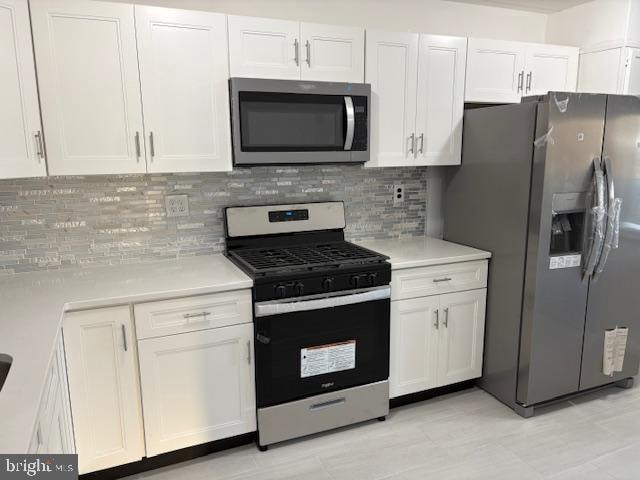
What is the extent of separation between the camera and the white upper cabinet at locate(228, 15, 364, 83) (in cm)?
228

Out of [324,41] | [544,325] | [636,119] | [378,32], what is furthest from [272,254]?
[636,119]

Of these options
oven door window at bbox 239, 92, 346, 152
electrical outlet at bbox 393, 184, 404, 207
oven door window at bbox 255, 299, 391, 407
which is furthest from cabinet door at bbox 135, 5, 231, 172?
electrical outlet at bbox 393, 184, 404, 207

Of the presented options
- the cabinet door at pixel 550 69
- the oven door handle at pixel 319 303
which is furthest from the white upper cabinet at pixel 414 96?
the oven door handle at pixel 319 303

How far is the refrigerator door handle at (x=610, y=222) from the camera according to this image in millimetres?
2504

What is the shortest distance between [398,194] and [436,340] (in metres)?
0.97

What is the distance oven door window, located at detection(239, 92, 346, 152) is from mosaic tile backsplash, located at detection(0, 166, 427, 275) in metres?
0.39

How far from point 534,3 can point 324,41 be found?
1583 mm

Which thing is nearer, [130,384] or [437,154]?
[130,384]

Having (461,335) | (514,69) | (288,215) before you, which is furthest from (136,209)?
(514,69)

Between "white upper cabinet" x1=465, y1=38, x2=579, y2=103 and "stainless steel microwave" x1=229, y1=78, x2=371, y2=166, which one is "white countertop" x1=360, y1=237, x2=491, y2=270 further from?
"white upper cabinet" x1=465, y1=38, x2=579, y2=103

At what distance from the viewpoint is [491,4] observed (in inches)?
122

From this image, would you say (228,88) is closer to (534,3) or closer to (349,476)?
(349,476)

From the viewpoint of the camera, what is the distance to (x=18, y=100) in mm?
1969

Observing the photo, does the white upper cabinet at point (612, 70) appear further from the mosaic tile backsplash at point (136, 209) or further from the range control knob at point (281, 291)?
the range control knob at point (281, 291)
